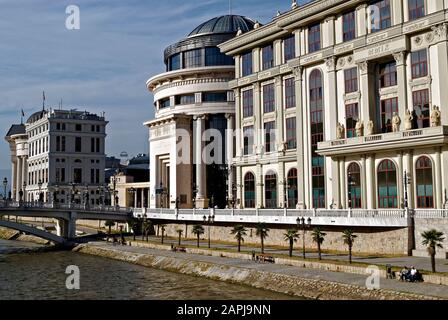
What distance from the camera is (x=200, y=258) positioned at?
57.4m

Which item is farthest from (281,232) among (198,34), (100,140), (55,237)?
(100,140)

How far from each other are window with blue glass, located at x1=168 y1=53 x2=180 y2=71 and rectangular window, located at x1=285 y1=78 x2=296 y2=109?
37.5m

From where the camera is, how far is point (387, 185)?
60188mm

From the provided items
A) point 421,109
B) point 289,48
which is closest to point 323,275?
point 421,109

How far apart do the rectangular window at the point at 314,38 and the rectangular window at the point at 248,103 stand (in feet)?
44.2

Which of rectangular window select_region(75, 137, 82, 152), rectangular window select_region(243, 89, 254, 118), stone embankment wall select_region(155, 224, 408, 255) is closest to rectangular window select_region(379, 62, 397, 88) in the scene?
stone embankment wall select_region(155, 224, 408, 255)

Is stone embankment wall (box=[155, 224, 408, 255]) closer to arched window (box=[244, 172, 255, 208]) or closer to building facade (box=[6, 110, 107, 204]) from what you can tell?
arched window (box=[244, 172, 255, 208])

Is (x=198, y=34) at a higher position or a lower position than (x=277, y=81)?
higher

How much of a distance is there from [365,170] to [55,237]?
47231mm

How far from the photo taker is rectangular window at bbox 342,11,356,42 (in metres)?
65.6

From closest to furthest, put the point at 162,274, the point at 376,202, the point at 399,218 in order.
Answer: the point at 399,218, the point at 162,274, the point at 376,202

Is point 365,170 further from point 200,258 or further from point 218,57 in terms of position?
point 218,57
